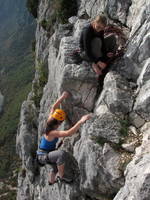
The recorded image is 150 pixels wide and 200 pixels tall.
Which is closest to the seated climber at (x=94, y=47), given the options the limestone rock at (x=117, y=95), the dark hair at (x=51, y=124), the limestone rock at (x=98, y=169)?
the limestone rock at (x=117, y=95)

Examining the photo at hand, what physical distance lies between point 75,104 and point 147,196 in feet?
20.2

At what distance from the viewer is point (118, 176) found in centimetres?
962

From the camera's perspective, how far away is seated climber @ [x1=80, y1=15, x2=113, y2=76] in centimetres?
1170

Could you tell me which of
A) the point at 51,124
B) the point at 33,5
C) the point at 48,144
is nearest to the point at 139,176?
the point at 51,124

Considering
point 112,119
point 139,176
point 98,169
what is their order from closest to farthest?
point 139,176 → point 98,169 → point 112,119

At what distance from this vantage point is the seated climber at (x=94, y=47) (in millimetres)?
11703

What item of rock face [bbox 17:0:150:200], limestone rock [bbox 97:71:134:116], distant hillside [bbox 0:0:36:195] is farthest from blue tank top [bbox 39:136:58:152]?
distant hillside [bbox 0:0:36:195]

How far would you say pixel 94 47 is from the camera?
12.3 m

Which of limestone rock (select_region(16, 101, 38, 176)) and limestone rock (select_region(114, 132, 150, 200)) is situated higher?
limestone rock (select_region(114, 132, 150, 200))

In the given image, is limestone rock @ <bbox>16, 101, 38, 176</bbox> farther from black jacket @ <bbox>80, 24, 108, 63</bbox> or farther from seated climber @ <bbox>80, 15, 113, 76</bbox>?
black jacket @ <bbox>80, 24, 108, 63</bbox>

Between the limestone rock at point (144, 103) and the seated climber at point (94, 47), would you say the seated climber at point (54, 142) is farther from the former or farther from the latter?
the seated climber at point (94, 47)

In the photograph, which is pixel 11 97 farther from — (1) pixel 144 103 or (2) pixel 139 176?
(2) pixel 139 176

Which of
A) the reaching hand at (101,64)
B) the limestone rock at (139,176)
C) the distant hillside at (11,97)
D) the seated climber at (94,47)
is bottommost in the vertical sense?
the distant hillside at (11,97)

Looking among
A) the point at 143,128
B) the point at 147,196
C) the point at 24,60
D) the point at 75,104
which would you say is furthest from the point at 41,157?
the point at 24,60
